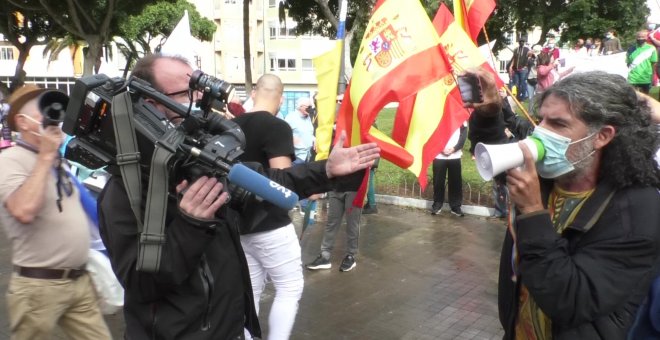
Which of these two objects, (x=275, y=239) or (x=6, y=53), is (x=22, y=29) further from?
(x=6, y=53)

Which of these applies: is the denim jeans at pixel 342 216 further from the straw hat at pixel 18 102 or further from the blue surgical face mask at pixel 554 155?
the blue surgical face mask at pixel 554 155

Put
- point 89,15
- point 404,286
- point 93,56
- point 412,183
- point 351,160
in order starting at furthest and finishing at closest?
point 89,15 < point 93,56 < point 412,183 < point 404,286 < point 351,160

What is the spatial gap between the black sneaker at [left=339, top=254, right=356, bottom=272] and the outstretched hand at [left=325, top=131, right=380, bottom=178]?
3894 mm

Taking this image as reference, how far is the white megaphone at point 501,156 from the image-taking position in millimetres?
1805

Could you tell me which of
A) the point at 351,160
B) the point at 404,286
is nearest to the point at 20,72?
the point at 404,286

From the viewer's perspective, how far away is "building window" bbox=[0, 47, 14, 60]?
53750 millimetres

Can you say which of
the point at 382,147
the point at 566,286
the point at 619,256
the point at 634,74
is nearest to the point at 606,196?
the point at 619,256

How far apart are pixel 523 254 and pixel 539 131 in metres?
0.46

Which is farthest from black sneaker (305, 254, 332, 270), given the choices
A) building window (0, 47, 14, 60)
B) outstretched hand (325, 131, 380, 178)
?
building window (0, 47, 14, 60)

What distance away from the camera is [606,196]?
6.46ft

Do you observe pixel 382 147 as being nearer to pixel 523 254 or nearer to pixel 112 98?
pixel 523 254

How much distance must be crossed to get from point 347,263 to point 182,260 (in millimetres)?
4629

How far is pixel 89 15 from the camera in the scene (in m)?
19.2

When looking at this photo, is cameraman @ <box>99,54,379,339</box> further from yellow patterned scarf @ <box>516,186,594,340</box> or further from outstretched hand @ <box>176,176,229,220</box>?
yellow patterned scarf @ <box>516,186,594,340</box>
